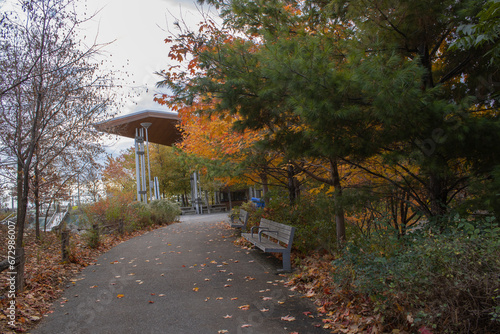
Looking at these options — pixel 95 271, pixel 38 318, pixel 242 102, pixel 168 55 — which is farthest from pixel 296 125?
pixel 95 271

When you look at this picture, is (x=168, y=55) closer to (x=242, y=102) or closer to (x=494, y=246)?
(x=242, y=102)

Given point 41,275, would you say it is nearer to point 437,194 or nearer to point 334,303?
point 334,303

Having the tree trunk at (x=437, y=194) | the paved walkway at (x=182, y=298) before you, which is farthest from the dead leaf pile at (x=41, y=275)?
the tree trunk at (x=437, y=194)

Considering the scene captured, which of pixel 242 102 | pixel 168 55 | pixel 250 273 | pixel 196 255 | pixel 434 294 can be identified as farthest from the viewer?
pixel 196 255

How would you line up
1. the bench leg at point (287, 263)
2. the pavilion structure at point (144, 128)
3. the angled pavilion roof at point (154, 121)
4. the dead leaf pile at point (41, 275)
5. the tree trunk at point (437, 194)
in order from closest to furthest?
1. the dead leaf pile at point (41, 275)
2. the tree trunk at point (437, 194)
3. the bench leg at point (287, 263)
4. the pavilion structure at point (144, 128)
5. the angled pavilion roof at point (154, 121)

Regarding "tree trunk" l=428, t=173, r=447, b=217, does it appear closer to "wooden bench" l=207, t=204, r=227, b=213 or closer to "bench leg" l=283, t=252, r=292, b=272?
"bench leg" l=283, t=252, r=292, b=272

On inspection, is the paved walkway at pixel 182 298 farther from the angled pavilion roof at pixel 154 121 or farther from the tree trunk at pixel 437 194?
the angled pavilion roof at pixel 154 121

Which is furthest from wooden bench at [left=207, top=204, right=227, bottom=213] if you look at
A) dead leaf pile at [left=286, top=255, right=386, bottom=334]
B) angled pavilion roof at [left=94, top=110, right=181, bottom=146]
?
dead leaf pile at [left=286, top=255, right=386, bottom=334]

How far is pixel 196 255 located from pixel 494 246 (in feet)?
23.7

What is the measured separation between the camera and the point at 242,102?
5.70 meters

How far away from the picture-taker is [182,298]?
5711mm

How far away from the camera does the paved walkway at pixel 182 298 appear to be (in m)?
4.53

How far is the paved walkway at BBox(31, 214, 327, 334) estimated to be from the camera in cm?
453

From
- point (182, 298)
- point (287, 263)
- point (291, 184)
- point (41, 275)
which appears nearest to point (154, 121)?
point (291, 184)
